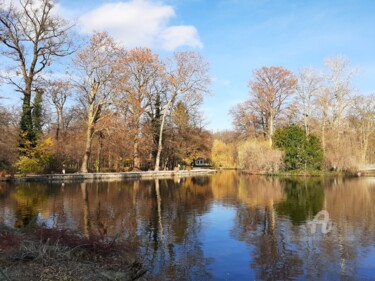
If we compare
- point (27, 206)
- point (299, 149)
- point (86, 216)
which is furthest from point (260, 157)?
point (86, 216)

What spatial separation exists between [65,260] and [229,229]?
588cm

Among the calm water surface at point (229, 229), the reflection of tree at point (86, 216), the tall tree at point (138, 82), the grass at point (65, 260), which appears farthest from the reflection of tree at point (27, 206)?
the tall tree at point (138, 82)

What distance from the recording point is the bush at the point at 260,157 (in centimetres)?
3856

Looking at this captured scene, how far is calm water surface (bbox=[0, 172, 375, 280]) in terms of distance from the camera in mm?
7332

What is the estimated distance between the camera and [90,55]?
31.6 metres

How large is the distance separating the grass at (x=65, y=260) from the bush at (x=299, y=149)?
111 ft

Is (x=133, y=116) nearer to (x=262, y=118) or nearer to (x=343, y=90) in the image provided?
(x=262, y=118)

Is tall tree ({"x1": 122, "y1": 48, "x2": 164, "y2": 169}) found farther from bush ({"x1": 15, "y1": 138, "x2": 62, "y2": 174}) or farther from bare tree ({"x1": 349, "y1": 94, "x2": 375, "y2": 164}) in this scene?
bare tree ({"x1": 349, "y1": 94, "x2": 375, "y2": 164})

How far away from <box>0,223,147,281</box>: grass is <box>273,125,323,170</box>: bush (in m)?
33.9

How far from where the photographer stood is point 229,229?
1096 cm

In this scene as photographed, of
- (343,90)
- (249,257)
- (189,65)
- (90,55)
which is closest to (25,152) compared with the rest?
(90,55)

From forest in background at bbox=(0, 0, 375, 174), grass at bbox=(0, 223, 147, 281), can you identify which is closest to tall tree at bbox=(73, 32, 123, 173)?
forest in background at bbox=(0, 0, 375, 174)

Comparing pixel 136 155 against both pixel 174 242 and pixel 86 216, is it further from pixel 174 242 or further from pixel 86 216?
pixel 174 242

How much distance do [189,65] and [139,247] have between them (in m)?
32.0
